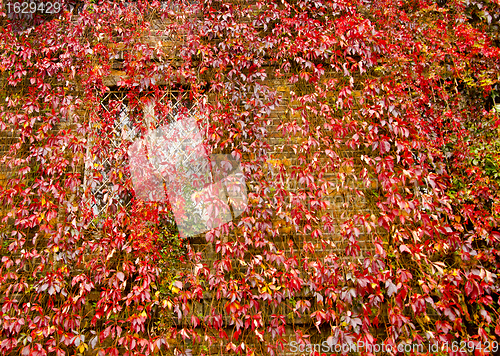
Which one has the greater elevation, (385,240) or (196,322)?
(385,240)

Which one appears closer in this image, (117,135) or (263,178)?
(263,178)

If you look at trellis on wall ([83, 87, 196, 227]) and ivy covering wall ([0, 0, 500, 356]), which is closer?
ivy covering wall ([0, 0, 500, 356])

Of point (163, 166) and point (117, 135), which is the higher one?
point (117, 135)

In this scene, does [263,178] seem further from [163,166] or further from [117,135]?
[117,135]

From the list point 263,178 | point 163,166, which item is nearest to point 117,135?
point 163,166

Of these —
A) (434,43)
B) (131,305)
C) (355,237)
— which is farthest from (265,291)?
(434,43)

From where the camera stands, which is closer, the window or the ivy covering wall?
the ivy covering wall

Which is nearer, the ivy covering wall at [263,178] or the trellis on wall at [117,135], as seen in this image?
the ivy covering wall at [263,178]

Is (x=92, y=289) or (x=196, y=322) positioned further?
(x=92, y=289)

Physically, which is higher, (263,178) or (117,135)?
(117,135)

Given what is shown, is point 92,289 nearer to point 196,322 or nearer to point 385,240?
point 196,322

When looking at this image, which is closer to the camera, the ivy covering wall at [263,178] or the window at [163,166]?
the ivy covering wall at [263,178]
